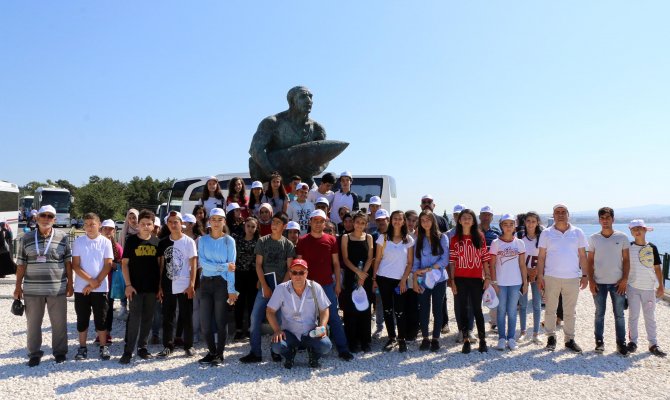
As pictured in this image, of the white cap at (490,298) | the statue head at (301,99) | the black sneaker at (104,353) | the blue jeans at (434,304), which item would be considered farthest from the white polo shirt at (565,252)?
the black sneaker at (104,353)

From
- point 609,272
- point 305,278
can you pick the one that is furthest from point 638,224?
point 305,278

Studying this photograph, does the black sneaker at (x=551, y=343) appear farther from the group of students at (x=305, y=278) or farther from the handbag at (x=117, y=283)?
the handbag at (x=117, y=283)

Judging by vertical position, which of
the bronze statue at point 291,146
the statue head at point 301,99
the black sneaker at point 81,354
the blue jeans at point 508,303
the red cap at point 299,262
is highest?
the statue head at point 301,99

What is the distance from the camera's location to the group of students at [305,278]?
4.83 meters

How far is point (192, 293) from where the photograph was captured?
4.97 metres

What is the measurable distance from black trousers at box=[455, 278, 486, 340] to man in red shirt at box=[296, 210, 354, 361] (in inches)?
54.1

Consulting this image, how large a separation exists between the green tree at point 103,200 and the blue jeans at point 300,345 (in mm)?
42146

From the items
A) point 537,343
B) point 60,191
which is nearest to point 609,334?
point 537,343

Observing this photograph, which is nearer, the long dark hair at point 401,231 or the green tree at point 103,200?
the long dark hair at point 401,231

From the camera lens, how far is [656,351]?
17.0 feet

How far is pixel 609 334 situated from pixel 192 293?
212 inches

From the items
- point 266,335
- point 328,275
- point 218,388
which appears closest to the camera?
point 218,388

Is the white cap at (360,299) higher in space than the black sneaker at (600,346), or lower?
higher

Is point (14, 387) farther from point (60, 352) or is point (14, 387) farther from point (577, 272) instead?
point (577, 272)
